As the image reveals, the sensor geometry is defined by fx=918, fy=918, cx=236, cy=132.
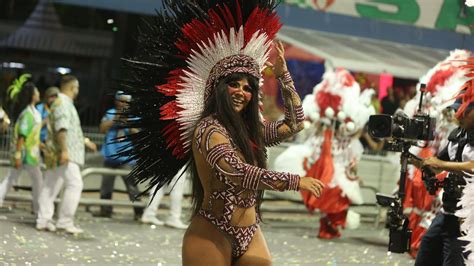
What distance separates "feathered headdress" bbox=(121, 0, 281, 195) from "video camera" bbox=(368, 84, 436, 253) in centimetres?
132

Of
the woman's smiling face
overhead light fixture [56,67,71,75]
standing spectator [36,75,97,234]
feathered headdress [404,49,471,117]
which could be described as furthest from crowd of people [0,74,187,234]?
overhead light fixture [56,67,71,75]

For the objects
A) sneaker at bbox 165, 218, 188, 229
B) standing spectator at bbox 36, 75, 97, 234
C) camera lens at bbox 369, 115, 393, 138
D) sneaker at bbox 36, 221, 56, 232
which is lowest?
sneaker at bbox 165, 218, 188, 229

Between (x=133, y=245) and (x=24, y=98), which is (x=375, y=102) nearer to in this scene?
(x=24, y=98)

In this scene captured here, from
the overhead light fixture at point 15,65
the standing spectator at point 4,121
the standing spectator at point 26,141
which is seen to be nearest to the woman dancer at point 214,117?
the standing spectator at point 26,141

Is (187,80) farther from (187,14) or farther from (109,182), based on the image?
(109,182)

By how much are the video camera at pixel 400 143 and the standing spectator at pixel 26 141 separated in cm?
498

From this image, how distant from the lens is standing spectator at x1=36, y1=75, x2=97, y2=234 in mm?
9211

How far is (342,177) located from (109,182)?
279 cm

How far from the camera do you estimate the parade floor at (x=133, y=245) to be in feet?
26.0

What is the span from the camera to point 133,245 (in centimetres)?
888

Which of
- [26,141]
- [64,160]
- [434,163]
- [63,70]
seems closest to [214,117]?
[434,163]

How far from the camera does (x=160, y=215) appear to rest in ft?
38.4

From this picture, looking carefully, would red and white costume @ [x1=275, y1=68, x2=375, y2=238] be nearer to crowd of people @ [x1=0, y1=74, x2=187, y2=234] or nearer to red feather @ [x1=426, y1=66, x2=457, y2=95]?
red feather @ [x1=426, y1=66, x2=457, y2=95]

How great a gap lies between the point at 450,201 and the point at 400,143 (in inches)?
19.7
